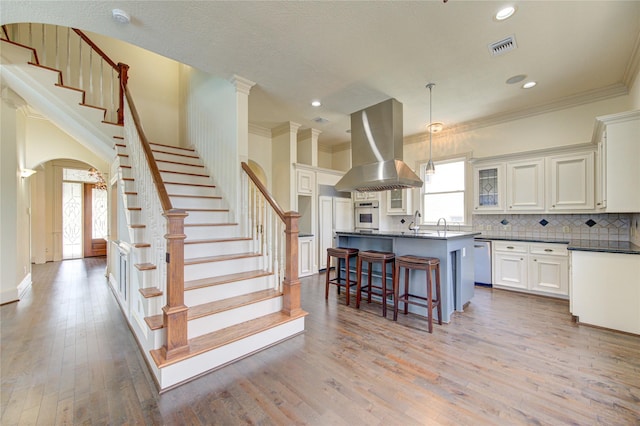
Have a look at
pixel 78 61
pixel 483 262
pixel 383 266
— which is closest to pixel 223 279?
pixel 383 266

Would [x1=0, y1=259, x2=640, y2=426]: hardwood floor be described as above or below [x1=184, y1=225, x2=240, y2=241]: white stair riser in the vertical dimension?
below

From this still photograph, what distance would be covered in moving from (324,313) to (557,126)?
4867 millimetres

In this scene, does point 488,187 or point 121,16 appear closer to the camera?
point 121,16

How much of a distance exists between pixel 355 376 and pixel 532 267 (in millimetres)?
3722

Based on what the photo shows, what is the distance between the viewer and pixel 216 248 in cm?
319

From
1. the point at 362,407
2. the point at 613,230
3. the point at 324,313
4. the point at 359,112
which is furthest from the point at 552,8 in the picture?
the point at 324,313

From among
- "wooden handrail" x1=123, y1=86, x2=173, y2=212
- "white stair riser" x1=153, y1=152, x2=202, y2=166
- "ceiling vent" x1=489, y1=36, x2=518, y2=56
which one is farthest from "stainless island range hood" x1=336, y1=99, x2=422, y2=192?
"wooden handrail" x1=123, y1=86, x2=173, y2=212

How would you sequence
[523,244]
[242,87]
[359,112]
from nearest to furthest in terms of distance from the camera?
1. [242,87]
2. [523,244]
3. [359,112]

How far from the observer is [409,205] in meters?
5.84

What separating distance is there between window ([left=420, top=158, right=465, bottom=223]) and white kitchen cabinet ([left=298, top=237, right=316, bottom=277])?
8.51 ft

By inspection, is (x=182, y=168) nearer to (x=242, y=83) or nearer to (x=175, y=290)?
(x=242, y=83)

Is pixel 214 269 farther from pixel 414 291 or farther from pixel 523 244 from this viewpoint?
pixel 523 244

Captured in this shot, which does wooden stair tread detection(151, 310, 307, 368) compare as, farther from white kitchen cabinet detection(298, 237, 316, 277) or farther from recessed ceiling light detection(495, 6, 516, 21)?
recessed ceiling light detection(495, 6, 516, 21)

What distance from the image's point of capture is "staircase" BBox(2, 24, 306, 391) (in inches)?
80.9
